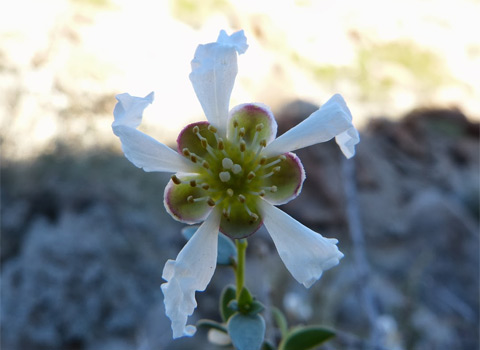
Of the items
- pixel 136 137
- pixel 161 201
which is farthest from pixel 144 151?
pixel 161 201

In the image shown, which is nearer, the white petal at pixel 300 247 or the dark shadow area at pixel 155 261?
the white petal at pixel 300 247

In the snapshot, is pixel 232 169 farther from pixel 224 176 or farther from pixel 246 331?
pixel 246 331

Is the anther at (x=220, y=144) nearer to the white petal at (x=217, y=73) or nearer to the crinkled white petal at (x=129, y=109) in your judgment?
the white petal at (x=217, y=73)

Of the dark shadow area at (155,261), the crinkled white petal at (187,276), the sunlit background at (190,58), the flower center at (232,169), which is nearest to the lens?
the crinkled white petal at (187,276)

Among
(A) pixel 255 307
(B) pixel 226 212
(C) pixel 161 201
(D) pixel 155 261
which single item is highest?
(B) pixel 226 212

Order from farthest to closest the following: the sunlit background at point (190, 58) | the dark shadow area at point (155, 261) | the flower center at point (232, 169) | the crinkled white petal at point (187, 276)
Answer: the sunlit background at point (190, 58)
the dark shadow area at point (155, 261)
the flower center at point (232, 169)
the crinkled white petal at point (187, 276)

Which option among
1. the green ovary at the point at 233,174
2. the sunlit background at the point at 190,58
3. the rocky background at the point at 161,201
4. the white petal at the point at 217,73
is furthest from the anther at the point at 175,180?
the sunlit background at the point at 190,58

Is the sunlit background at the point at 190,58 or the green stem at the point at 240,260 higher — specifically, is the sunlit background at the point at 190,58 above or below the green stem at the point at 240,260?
above
